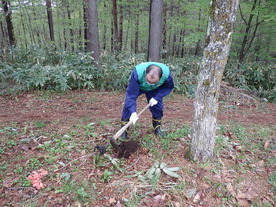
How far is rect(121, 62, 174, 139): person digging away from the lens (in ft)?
8.82

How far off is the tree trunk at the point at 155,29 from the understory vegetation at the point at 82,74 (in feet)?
2.59

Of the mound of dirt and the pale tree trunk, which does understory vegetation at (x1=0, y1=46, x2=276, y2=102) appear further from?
the pale tree trunk

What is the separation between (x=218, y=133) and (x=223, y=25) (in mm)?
2271

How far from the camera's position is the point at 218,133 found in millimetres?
3717

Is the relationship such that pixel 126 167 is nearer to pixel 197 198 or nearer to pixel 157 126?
pixel 197 198

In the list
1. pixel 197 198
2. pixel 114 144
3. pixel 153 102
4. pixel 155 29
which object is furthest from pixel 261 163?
pixel 155 29

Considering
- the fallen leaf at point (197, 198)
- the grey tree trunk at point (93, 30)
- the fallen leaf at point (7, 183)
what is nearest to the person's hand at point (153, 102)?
the fallen leaf at point (197, 198)

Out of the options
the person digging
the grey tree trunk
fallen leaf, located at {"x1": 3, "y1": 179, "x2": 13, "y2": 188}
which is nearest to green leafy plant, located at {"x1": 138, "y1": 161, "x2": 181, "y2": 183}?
the person digging

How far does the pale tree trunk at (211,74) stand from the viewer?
2082 mm

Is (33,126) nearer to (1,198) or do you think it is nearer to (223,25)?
(1,198)

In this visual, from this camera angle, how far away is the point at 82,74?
21.4 ft

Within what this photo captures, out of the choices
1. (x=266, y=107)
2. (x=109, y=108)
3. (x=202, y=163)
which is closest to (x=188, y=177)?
(x=202, y=163)

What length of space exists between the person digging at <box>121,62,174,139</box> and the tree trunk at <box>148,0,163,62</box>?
4.16 meters

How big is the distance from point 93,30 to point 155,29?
91.9 inches
